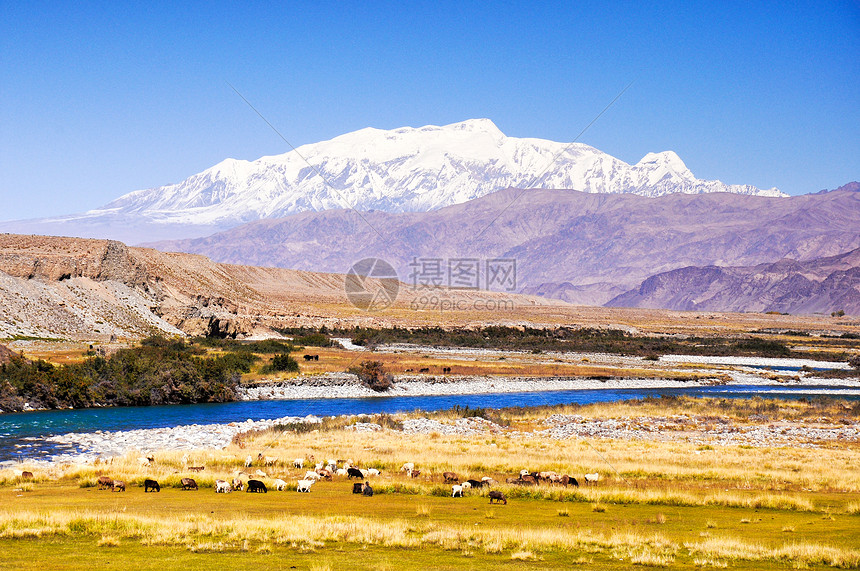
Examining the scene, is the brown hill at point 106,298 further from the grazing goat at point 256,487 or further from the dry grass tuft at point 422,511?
the dry grass tuft at point 422,511

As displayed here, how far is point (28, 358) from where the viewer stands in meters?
43.0

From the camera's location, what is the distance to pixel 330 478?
68.8 ft

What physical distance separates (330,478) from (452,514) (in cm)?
577

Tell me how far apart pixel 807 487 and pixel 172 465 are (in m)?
18.1

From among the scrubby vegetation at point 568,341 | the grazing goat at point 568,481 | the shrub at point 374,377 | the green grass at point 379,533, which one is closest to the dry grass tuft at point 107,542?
the green grass at point 379,533

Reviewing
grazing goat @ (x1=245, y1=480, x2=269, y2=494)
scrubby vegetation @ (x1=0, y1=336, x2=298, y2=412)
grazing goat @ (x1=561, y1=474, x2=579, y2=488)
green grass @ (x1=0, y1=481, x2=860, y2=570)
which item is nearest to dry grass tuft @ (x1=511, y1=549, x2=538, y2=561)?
green grass @ (x1=0, y1=481, x2=860, y2=570)

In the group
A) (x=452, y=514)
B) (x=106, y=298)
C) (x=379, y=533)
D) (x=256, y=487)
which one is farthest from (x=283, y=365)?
(x=379, y=533)

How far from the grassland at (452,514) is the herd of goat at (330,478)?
315mm

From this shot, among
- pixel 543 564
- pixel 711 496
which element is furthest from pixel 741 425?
pixel 543 564

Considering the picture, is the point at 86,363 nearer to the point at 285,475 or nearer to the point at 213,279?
the point at 285,475

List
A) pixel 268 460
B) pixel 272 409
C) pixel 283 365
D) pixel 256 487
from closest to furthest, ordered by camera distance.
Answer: pixel 256 487 → pixel 268 460 → pixel 272 409 → pixel 283 365

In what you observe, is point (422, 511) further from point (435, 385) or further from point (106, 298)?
point (106, 298)

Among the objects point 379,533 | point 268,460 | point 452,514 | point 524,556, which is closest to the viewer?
point 524,556

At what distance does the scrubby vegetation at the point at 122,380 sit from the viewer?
37031mm
